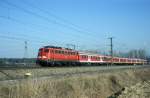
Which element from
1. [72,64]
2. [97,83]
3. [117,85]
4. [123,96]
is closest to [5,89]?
[123,96]

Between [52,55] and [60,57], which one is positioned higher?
[52,55]

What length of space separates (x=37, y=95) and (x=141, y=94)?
6.65 metres

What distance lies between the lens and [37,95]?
1316 cm

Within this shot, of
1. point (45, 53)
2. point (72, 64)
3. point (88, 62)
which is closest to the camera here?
point (45, 53)

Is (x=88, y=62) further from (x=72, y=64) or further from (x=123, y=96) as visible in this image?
(x=123, y=96)

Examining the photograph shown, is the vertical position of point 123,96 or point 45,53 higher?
point 45,53

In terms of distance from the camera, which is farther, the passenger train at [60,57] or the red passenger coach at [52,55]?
the passenger train at [60,57]

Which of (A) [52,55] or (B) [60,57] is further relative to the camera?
(B) [60,57]

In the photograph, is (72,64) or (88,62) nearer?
(72,64)

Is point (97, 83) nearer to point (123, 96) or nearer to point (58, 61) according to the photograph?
point (123, 96)

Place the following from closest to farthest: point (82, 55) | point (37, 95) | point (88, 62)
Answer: point (37, 95) → point (82, 55) → point (88, 62)

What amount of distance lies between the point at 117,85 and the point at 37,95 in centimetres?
2076

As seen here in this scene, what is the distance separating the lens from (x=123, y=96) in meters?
16.9

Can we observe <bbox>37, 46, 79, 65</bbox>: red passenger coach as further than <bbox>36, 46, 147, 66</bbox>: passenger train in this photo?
No
